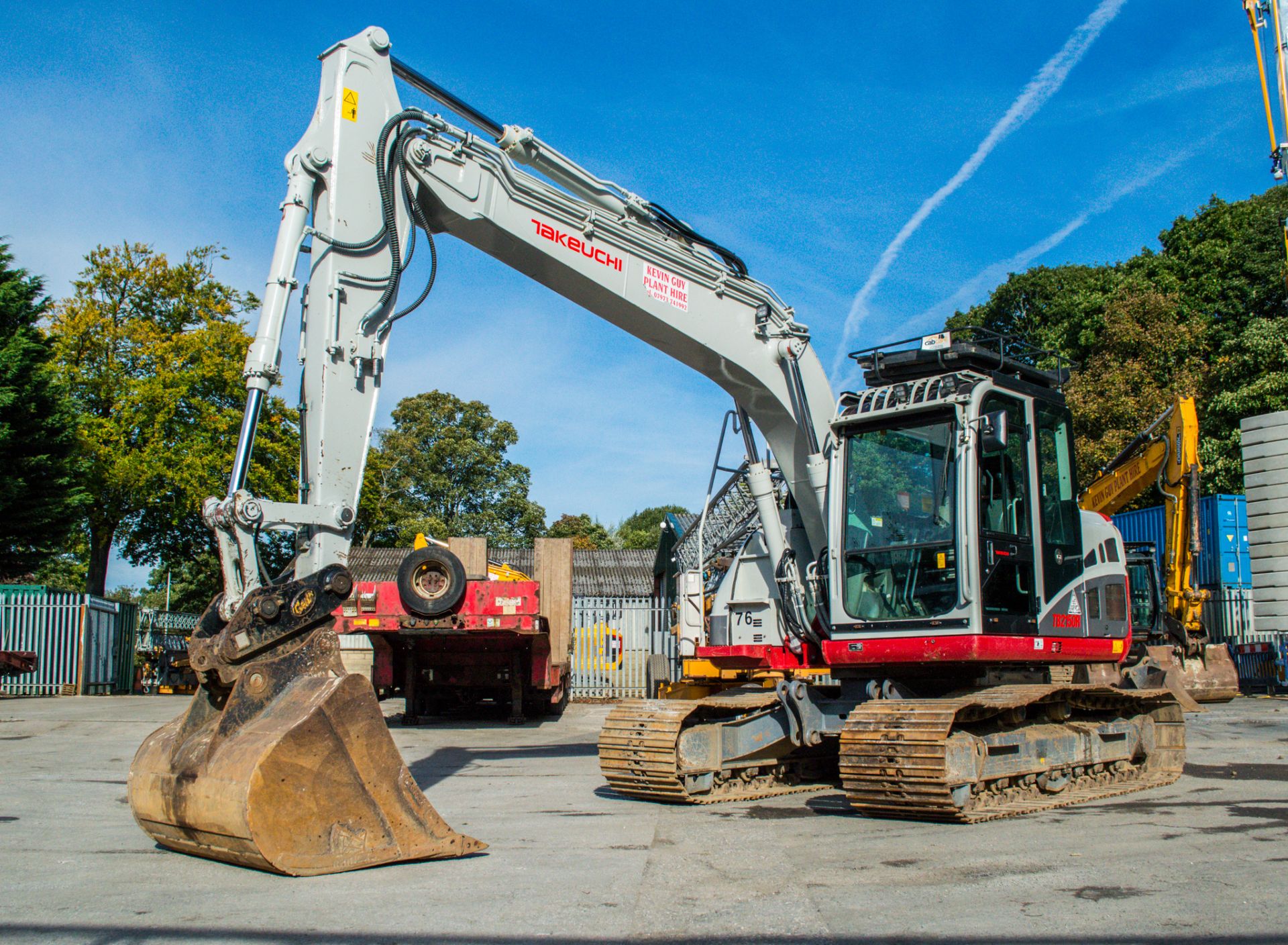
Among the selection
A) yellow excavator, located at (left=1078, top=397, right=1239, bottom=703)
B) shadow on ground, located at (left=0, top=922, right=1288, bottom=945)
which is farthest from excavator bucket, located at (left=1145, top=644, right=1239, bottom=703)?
shadow on ground, located at (left=0, top=922, right=1288, bottom=945)

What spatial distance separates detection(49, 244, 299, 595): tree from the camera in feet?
101

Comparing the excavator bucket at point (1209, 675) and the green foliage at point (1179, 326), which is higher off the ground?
the green foliage at point (1179, 326)

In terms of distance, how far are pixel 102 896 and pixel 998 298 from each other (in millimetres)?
39755

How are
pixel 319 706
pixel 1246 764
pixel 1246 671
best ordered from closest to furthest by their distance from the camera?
pixel 319 706 < pixel 1246 764 < pixel 1246 671

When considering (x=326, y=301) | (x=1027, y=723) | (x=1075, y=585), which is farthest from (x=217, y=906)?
(x=1075, y=585)

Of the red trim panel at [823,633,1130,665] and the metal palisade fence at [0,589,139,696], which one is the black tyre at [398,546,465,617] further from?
the metal palisade fence at [0,589,139,696]

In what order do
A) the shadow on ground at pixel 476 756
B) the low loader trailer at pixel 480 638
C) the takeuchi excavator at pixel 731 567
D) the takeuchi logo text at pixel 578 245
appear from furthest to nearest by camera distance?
the low loader trailer at pixel 480 638 → the shadow on ground at pixel 476 756 → the takeuchi logo text at pixel 578 245 → the takeuchi excavator at pixel 731 567

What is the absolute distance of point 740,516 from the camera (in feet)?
45.8

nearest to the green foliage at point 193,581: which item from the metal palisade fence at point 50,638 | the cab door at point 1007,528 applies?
the metal palisade fence at point 50,638

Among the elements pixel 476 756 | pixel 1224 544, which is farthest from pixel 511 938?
pixel 1224 544

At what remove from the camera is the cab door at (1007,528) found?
729cm

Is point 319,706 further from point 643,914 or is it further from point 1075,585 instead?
point 1075,585

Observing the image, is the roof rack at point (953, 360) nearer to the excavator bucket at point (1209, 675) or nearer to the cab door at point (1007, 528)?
the cab door at point (1007, 528)

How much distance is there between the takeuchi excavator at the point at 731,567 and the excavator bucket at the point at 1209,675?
8.83 meters
